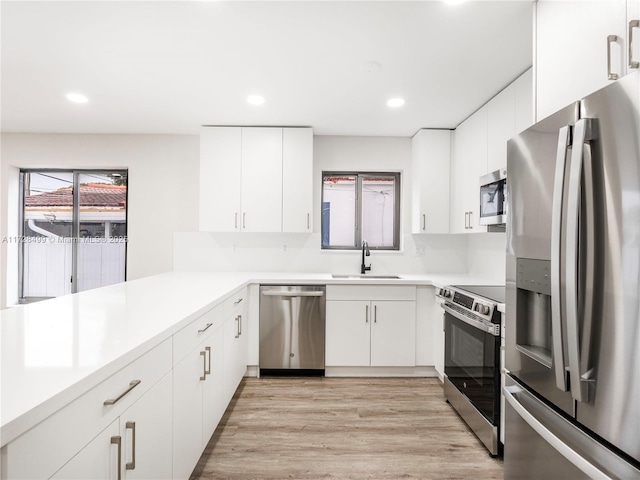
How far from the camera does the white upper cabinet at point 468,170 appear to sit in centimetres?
291

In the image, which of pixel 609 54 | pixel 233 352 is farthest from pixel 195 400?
pixel 609 54

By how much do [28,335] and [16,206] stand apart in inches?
144

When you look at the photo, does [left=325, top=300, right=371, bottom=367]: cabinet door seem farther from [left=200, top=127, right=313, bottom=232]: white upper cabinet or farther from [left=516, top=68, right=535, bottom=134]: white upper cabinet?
[left=516, top=68, right=535, bottom=134]: white upper cabinet

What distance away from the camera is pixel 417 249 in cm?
391

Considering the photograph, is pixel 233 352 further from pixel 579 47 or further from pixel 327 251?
pixel 579 47

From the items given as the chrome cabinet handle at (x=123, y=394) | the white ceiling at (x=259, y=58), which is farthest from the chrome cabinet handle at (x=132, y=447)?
the white ceiling at (x=259, y=58)

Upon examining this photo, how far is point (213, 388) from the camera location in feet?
6.86

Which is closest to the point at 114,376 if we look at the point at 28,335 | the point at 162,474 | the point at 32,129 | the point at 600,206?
the point at 28,335

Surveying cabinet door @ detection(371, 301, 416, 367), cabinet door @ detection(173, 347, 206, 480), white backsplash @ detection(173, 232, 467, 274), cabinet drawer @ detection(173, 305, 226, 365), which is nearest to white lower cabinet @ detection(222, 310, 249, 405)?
cabinet drawer @ detection(173, 305, 226, 365)

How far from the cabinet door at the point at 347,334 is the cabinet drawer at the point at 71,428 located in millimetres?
2200

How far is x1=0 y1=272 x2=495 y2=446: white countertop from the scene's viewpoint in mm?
774

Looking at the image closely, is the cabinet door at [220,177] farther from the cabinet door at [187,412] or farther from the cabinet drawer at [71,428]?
the cabinet drawer at [71,428]

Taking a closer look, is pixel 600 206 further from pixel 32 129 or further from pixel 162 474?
pixel 32 129

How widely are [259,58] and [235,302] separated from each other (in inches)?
67.2
